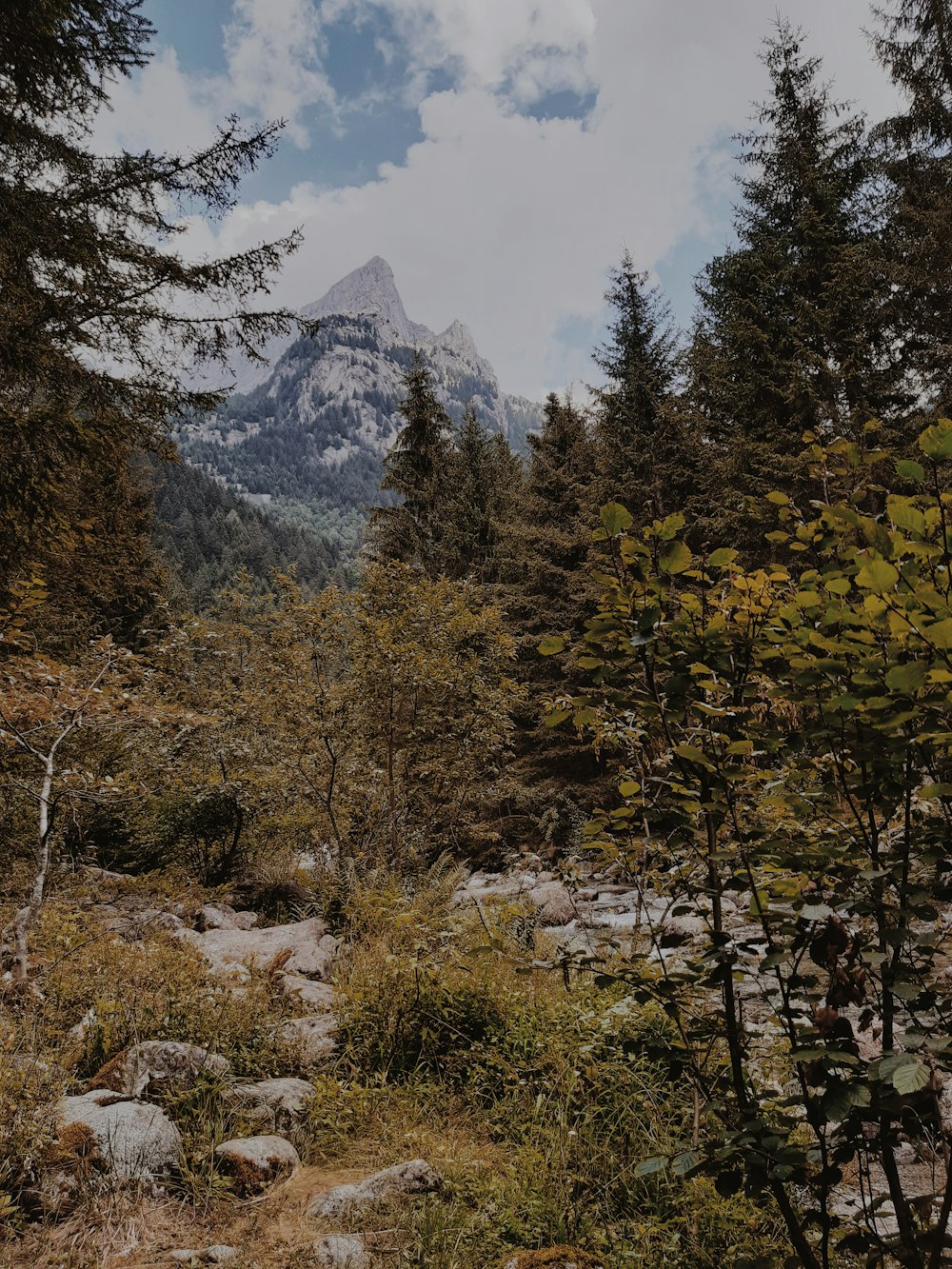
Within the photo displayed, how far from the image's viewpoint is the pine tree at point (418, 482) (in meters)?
17.6

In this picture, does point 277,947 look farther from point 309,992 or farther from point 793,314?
point 793,314

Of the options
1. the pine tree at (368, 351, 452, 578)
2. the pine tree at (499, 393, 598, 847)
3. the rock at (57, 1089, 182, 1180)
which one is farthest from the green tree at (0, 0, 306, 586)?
the pine tree at (368, 351, 452, 578)

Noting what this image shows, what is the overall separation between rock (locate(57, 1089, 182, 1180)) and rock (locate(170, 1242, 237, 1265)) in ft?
1.42

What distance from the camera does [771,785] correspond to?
142cm

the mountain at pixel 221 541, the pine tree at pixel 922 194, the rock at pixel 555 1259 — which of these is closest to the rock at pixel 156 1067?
the rock at pixel 555 1259

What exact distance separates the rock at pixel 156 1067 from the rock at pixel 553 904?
14.7 feet

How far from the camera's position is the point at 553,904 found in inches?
301

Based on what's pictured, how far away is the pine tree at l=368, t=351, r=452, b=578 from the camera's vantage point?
17.6 meters

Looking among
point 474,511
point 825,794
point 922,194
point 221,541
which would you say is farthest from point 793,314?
point 221,541

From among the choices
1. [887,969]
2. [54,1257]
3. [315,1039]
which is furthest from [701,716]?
[315,1039]

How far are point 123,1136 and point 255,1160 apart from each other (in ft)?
1.77

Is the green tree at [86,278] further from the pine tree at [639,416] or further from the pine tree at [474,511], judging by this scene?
the pine tree at [474,511]

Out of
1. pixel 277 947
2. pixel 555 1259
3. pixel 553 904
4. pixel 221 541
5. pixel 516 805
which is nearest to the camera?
pixel 555 1259

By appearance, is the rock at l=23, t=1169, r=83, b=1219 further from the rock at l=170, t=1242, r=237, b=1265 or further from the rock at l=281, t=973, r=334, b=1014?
the rock at l=281, t=973, r=334, b=1014
